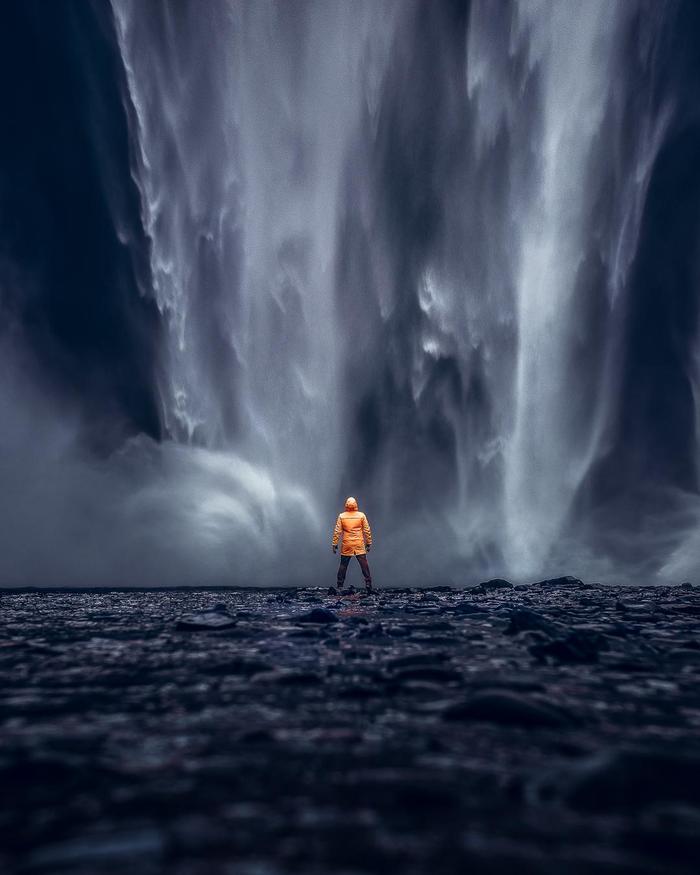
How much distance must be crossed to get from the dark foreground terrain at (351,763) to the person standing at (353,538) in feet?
39.7

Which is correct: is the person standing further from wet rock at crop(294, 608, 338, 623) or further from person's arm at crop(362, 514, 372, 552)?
wet rock at crop(294, 608, 338, 623)

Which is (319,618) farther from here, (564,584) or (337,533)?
(564,584)

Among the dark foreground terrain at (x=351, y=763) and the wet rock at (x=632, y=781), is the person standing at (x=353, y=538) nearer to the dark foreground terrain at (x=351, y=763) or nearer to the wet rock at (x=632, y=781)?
the dark foreground terrain at (x=351, y=763)

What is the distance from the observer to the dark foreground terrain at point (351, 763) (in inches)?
64.4

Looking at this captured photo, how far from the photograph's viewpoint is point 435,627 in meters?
7.57

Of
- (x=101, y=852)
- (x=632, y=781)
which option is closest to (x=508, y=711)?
(x=632, y=781)

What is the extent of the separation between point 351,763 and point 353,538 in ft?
49.2

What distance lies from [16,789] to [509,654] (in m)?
4.27

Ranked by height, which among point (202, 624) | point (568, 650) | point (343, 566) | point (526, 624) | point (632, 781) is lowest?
point (632, 781)

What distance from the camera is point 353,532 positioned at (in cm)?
1733

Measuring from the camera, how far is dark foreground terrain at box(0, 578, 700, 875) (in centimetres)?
163

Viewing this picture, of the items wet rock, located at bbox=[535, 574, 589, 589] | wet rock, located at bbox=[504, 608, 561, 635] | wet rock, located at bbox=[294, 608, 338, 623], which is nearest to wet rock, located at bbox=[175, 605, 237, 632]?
wet rock, located at bbox=[294, 608, 338, 623]

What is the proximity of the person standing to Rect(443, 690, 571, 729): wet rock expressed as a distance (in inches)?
554

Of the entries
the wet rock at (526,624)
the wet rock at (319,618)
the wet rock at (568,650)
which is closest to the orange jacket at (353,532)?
the wet rock at (319,618)
